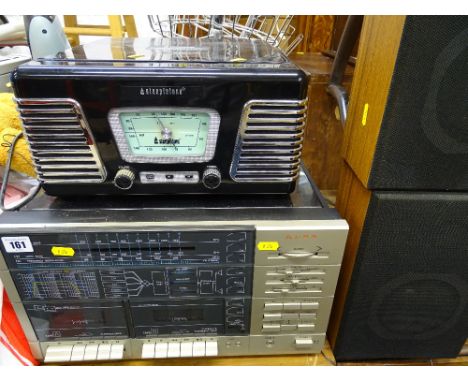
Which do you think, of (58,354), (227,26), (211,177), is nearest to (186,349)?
(58,354)

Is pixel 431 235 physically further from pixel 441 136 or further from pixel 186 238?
pixel 186 238

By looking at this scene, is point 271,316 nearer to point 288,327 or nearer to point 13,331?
point 288,327

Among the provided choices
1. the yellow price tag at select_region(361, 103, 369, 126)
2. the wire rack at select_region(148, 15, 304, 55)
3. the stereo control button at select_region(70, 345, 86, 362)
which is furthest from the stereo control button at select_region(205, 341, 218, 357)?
the wire rack at select_region(148, 15, 304, 55)

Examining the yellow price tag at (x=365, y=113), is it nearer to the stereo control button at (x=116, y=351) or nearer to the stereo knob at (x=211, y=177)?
the stereo knob at (x=211, y=177)

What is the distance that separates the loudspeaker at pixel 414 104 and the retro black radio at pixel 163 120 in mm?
105

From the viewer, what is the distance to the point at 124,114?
19.7 inches

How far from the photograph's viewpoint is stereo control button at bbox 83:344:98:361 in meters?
0.62

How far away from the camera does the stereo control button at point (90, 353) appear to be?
62 centimetres

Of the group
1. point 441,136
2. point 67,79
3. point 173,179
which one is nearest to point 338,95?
point 441,136

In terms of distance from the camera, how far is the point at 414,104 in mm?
445

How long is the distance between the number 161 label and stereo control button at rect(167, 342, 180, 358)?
11.7 inches

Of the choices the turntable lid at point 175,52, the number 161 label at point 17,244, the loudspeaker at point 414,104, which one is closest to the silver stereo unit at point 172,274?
the number 161 label at point 17,244

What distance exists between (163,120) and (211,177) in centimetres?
11

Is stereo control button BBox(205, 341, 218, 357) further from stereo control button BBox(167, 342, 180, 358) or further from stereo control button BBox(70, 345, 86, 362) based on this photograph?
stereo control button BBox(70, 345, 86, 362)
